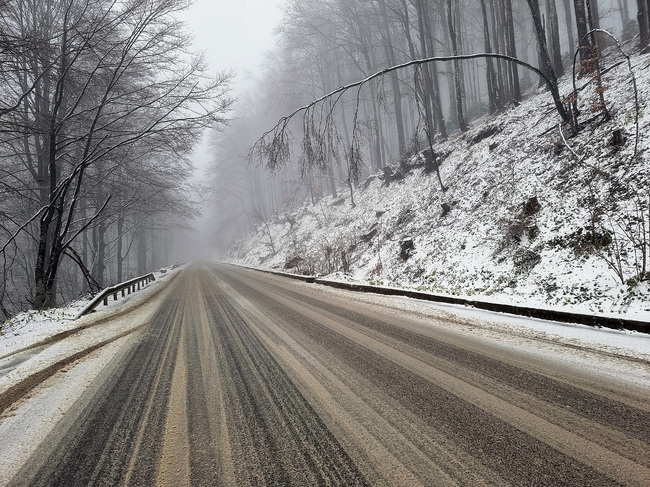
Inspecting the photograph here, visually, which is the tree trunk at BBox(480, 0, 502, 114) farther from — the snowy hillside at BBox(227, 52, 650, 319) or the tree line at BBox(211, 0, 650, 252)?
the snowy hillside at BBox(227, 52, 650, 319)

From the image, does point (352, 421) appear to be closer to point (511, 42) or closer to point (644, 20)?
point (644, 20)

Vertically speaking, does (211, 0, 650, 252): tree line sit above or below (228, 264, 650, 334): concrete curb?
above

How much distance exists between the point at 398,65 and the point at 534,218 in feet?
15.6

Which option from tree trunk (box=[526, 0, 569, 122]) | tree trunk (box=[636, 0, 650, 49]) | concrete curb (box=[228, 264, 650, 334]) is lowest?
concrete curb (box=[228, 264, 650, 334])

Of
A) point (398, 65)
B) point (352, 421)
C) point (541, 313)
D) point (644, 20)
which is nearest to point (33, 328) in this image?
point (352, 421)

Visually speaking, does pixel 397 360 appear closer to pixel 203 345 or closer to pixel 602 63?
pixel 203 345

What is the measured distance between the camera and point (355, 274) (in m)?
12.2

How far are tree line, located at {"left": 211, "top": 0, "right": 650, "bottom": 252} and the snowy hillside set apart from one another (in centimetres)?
125

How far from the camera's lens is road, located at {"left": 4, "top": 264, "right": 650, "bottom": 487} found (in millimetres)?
1535

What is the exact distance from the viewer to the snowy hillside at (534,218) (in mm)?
5109

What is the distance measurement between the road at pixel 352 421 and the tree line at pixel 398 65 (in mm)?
4064

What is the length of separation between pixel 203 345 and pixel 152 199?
13.1 metres

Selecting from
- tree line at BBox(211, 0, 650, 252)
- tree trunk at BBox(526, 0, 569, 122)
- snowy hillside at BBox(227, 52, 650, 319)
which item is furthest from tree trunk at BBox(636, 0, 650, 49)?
tree trunk at BBox(526, 0, 569, 122)

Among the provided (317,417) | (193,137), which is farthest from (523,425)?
(193,137)
